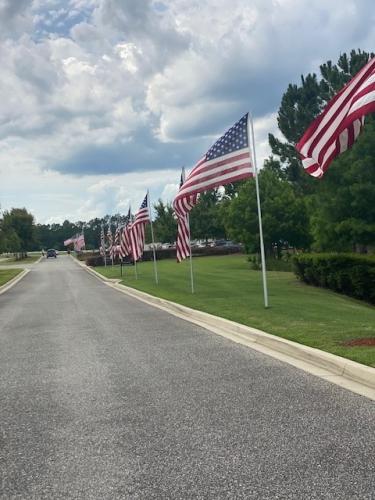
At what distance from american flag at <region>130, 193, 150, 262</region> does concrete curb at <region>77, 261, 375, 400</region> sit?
1201 cm

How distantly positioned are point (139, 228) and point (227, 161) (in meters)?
13.1

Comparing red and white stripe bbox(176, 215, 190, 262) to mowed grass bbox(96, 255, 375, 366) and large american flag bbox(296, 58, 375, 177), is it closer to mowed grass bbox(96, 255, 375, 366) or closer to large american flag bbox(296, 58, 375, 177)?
mowed grass bbox(96, 255, 375, 366)

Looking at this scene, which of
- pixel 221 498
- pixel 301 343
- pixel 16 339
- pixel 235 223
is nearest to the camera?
pixel 221 498

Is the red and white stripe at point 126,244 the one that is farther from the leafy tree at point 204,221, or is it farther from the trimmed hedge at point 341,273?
the leafy tree at point 204,221

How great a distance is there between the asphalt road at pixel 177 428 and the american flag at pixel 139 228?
16021mm

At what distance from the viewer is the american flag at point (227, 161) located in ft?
46.2

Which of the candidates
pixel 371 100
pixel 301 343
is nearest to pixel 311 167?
pixel 371 100

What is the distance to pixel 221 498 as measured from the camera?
3.74 metres

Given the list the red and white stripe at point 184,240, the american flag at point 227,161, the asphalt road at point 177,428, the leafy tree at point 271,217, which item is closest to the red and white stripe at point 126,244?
the red and white stripe at point 184,240

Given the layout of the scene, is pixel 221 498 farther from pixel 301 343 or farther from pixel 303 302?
pixel 303 302

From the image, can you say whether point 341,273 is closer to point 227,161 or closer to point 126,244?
point 227,161

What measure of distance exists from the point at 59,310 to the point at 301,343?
993cm

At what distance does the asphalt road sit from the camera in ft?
13.1

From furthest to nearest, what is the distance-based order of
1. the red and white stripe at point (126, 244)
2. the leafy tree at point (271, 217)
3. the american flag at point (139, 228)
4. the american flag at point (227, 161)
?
the leafy tree at point (271, 217)
the red and white stripe at point (126, 244)
the american flag at point (139, 228)
the american flag at point (227, 161)
